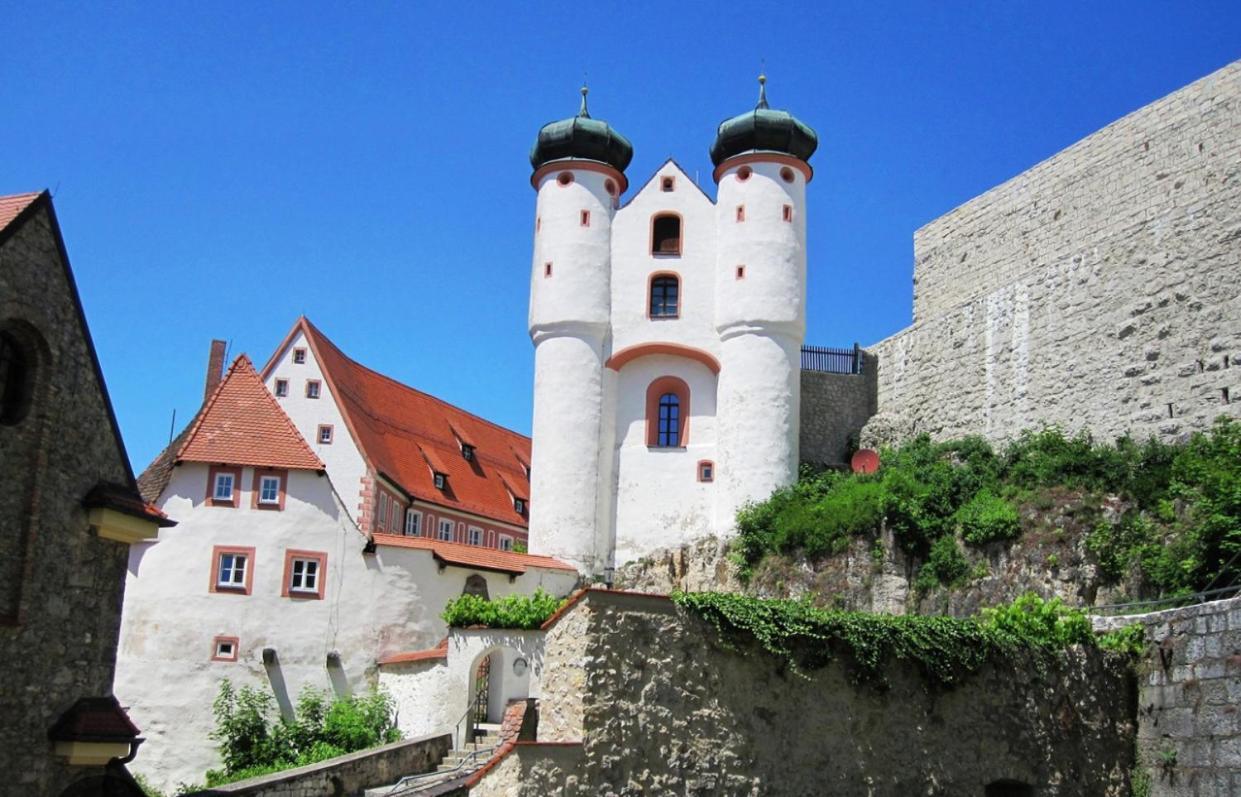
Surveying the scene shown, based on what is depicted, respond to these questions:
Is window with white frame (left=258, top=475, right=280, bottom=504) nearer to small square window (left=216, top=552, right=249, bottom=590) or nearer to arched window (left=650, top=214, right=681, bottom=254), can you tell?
small square window (left=216, top=552, right=249, bottom=590)

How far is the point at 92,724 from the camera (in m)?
13.5

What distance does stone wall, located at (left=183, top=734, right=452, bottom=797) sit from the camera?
17.6m

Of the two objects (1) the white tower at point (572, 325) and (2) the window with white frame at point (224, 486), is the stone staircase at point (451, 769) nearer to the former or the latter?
(2) the window with white frame at point (224, 486)

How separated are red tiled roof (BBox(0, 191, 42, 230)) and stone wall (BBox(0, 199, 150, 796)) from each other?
129mm

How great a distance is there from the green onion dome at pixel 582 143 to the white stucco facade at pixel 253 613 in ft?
42.6

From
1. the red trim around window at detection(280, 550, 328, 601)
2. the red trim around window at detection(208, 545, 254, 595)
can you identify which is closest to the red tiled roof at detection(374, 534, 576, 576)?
the red trim around window at detection(280, 550, 328, 601)

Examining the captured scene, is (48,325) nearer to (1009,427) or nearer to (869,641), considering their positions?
(869,641)

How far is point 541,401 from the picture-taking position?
116 ft

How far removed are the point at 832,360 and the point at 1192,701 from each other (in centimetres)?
2109

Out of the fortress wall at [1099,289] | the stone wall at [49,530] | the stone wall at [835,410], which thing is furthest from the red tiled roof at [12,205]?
the stone wall at [835,410]

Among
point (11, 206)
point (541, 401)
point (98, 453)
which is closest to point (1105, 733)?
point (98, 453)

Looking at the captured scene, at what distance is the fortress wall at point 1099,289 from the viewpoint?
25797 mm

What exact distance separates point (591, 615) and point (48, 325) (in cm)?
660

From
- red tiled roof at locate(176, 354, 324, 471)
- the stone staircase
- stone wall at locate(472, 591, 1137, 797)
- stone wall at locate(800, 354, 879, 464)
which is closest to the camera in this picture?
stone wall at locate(472, 591, 1137, 797)
